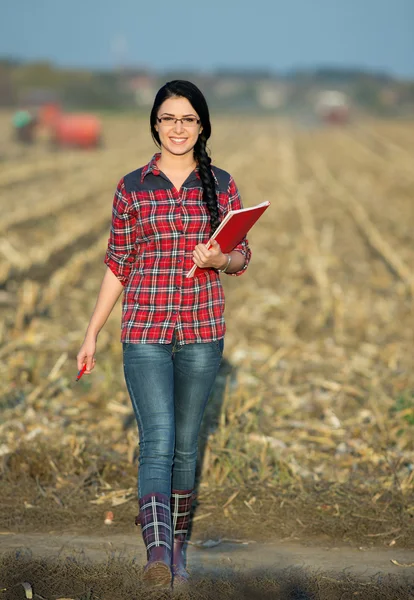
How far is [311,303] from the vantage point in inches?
422

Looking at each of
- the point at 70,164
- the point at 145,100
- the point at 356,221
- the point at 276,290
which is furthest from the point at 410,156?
the point at 145,100

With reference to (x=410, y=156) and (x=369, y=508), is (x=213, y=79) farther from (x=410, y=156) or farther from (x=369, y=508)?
(x=369, y=508)

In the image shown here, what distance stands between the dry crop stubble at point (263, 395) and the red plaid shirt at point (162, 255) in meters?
1.54

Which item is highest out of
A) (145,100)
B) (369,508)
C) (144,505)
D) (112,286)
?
(145,100)

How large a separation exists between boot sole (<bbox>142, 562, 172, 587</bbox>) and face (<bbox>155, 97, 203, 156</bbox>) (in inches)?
62.0

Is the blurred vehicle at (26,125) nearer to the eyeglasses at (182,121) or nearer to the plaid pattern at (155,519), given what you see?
the eyeglasses at (182,121)

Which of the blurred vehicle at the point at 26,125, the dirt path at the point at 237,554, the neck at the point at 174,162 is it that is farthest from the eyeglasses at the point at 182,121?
the blurred vehicle at the point at 26,125

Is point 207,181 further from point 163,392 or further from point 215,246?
point 163,392

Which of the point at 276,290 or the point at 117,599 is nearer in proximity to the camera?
the point at 117,599

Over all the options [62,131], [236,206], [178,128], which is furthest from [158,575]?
[62,131]

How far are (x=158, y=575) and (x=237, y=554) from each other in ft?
3.24

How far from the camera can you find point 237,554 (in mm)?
4824

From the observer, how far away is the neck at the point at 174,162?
411 cm

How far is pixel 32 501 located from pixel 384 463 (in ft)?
6.81
